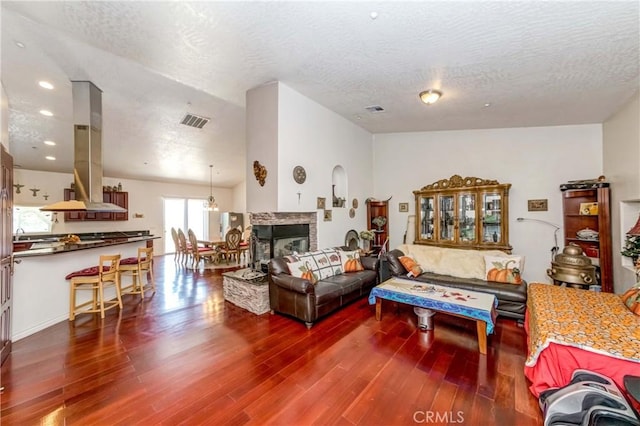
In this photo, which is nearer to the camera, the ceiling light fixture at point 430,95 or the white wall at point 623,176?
the white wall at point 623,176

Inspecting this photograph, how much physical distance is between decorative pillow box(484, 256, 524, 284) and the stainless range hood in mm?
6092

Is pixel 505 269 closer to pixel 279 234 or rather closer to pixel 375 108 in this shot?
pixel 375 108

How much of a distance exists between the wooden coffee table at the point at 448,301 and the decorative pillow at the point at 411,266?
54 cm

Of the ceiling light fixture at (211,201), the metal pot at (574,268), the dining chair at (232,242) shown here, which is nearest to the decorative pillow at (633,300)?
the metal pot at (574,268)

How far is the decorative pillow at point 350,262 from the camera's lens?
429cm

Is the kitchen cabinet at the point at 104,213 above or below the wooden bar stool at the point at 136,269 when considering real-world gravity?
above

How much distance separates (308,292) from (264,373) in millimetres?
1077

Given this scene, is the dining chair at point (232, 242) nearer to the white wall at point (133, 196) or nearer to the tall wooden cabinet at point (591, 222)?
the white wall at point (133, 196)

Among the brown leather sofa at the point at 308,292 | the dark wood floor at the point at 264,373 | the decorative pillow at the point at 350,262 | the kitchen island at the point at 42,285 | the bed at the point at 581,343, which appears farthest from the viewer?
the decorative pillow at the point at 350,262

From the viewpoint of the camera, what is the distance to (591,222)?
4203mm

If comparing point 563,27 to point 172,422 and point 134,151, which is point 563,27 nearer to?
point 172,422

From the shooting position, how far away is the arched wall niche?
17.4ft

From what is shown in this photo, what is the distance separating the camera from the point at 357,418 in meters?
1.77

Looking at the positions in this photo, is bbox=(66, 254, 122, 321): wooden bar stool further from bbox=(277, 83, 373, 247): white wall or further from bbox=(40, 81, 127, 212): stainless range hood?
bbox=(277, 83, 373, 247): white wall
